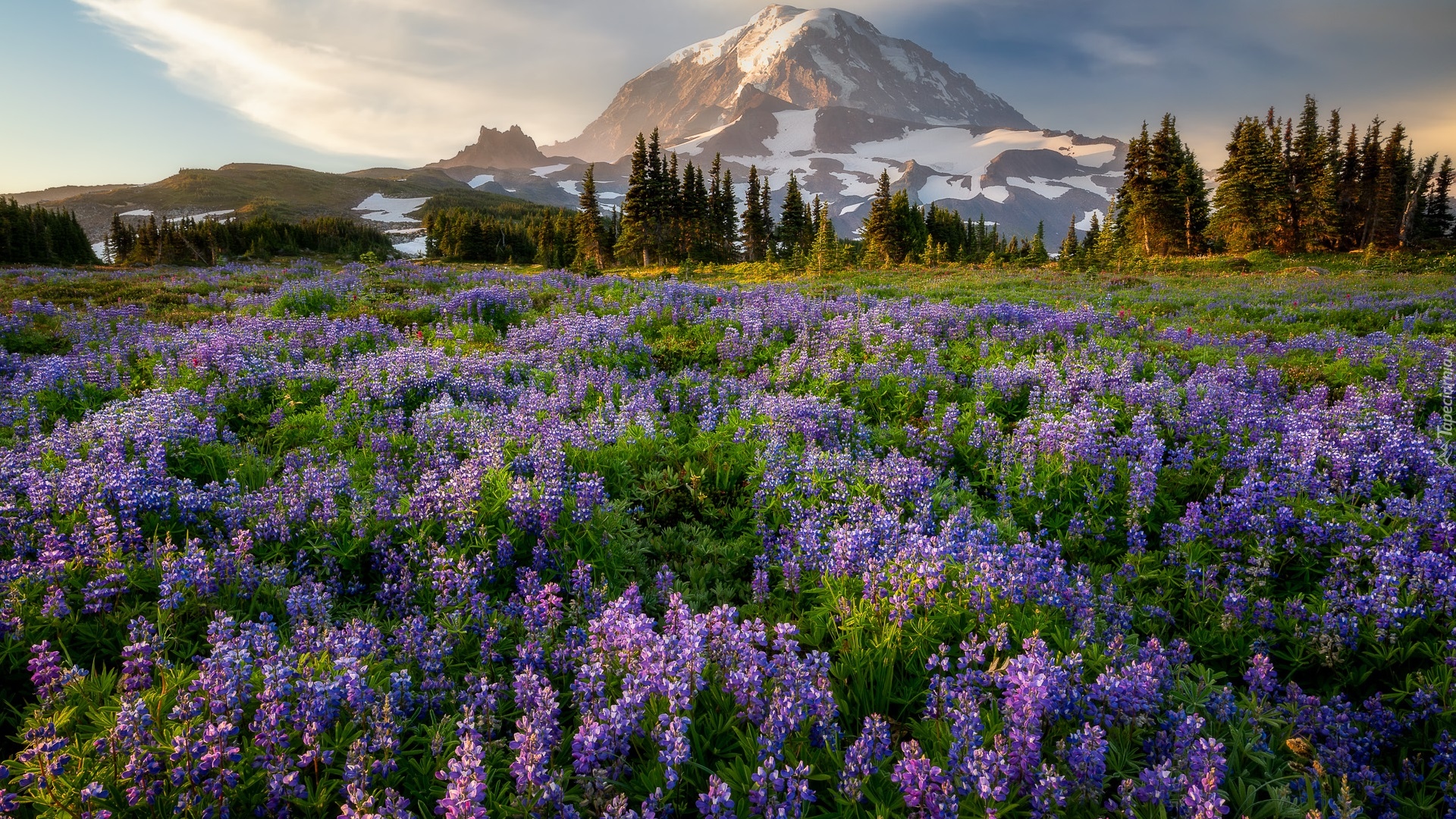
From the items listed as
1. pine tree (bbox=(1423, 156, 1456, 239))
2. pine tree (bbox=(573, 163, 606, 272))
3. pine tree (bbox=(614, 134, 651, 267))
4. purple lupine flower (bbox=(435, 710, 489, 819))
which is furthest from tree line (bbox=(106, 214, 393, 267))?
pine tree (bbox=(1423, 156, 1456, 239))

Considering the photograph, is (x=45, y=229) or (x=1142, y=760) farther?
(x=45, y=229)

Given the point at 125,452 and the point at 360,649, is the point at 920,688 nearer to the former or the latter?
the point at 360,649

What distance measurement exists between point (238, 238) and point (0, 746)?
122 m

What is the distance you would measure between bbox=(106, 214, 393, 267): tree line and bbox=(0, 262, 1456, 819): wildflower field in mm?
79000

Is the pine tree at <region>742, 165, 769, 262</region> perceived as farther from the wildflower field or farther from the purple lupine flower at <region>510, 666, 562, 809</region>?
the purple lupine flower at <region>510, 666, 562, 809</region>

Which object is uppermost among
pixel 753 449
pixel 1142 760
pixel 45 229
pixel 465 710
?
pixel 45 229

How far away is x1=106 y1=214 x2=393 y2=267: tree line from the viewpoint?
8300 centimetres

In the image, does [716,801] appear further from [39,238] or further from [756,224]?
[39,238]

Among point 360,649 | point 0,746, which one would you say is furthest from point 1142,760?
point 0,746

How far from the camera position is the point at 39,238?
68.9 m

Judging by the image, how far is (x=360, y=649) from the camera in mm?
3262

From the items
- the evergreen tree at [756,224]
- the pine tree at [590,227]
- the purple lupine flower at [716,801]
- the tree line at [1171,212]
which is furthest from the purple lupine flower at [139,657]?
the evergreen tree at [756,224]

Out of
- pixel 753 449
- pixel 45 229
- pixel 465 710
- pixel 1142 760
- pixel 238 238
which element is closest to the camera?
pixel 465 710

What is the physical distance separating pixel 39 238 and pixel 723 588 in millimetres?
101684
